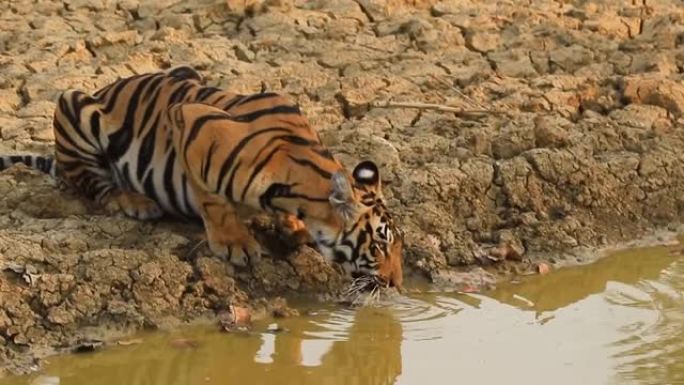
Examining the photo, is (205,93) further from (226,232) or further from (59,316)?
(59,316)

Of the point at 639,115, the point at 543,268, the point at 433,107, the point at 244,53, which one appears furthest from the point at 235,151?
the point at 639,115

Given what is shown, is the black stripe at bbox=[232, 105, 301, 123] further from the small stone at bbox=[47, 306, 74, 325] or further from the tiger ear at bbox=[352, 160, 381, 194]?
the small stone at bbox=[47, 306, 74, 325]

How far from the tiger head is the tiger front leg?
429 millimetres

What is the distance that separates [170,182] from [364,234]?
3.70ft

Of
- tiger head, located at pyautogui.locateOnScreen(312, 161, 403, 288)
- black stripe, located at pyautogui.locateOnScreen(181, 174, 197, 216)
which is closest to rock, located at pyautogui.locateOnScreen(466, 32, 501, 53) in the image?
black stripe, located at pyautogui.locateOnScreen(181, 174, 197, 216)

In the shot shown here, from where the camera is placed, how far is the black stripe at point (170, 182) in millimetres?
7391

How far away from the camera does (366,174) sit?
6773mm

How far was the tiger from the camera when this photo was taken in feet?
22.3

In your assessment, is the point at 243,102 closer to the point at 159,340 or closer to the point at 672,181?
the point at 159,340

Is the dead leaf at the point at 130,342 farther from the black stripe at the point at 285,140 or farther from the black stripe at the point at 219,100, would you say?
the black stripe at the point at 219,100

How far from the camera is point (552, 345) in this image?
22.2ft

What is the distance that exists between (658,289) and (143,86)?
274cm

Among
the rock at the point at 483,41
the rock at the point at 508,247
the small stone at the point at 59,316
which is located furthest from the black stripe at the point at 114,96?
the rock at the point at 483,41

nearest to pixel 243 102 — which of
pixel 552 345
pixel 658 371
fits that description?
pixel 552 345
